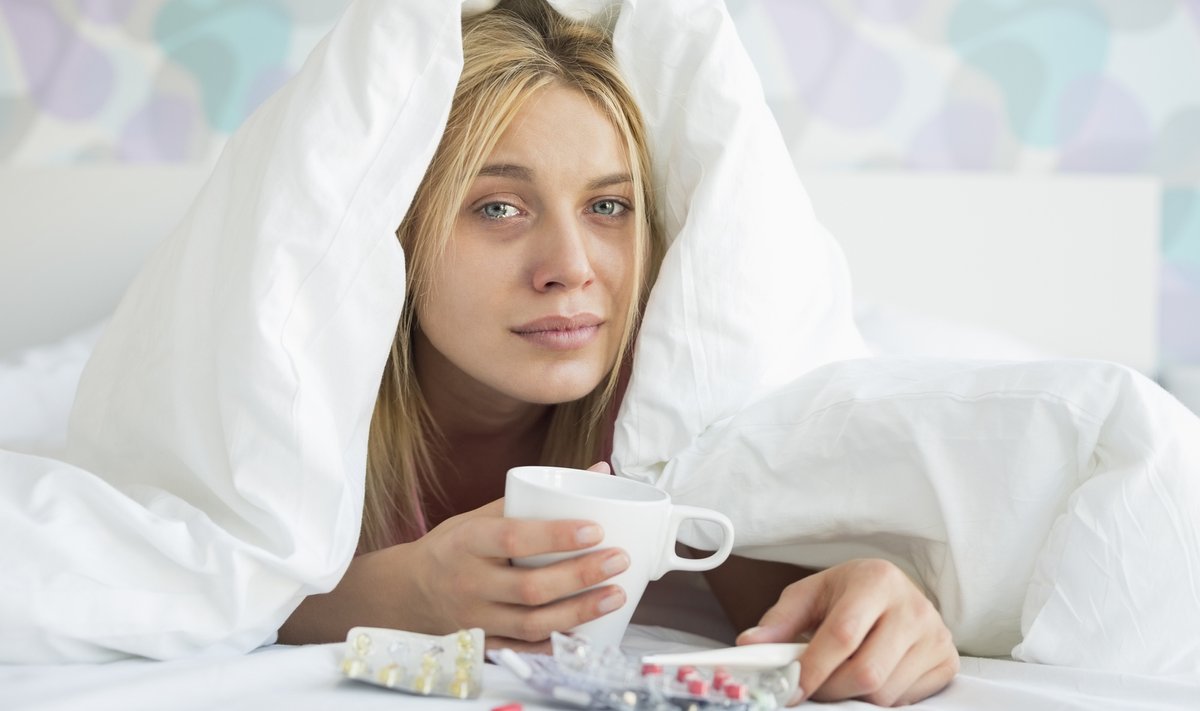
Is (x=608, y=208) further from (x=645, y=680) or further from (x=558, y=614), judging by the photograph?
(x=645, y=680)

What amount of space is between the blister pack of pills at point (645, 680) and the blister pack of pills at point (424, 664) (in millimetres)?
36

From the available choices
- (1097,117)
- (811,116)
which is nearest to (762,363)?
(811,116)

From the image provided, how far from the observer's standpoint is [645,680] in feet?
1.66

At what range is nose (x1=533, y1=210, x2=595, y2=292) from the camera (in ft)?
2.86

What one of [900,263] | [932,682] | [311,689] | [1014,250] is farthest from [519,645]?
[1014,250]

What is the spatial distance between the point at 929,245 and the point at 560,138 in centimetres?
112

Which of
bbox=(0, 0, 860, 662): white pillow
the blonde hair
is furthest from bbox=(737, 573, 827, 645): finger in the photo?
the blonde hair

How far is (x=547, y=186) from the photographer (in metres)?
0.91

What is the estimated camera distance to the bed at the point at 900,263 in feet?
4.83

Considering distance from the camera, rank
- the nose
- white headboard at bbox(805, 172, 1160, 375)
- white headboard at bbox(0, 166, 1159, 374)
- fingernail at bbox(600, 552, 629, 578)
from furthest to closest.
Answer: white headboard at bbox(805, 172, 1160, 375) → white headboard at bbox(0, 166, 1159, 374) → the nose → fingernail at bbox(600, 552, 629, 578)

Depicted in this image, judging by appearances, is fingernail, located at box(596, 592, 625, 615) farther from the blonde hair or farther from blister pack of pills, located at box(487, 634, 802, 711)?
the blonde hair

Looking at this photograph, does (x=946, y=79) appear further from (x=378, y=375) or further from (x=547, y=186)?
(x=378, y=375)

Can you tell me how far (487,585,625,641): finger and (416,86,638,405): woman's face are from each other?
281 millimetres

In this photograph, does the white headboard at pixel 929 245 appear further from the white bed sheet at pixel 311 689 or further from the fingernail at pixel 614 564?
the fingernail at pixel 614 564
